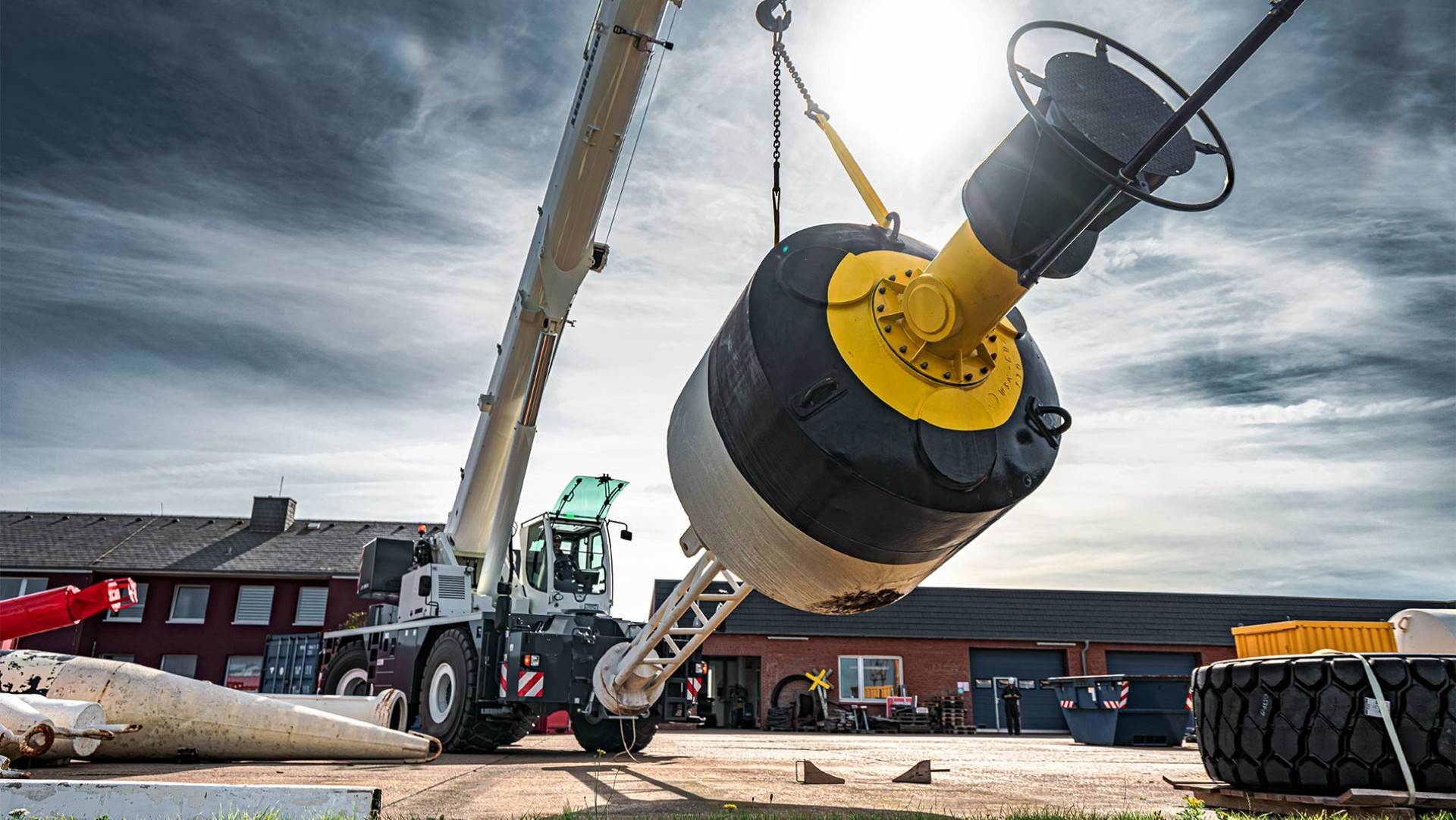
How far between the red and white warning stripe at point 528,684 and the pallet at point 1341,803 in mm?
7557

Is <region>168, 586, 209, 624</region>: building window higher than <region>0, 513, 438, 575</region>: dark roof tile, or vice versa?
<region>0, 513, 438, 575</region>: dark roof tile

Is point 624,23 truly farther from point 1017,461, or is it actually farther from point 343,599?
point 343,599

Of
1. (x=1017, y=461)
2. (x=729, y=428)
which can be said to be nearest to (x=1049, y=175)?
(x=1017, y=461)

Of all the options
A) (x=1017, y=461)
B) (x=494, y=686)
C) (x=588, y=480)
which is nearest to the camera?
(x=1017, y=461)

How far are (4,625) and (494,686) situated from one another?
300 inches

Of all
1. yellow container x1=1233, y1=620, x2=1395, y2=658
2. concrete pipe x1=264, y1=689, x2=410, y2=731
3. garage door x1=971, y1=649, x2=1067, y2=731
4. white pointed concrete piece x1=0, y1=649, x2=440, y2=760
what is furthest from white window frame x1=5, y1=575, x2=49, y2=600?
yellow container x1=1233, y1=620, x2=1395, y2=658

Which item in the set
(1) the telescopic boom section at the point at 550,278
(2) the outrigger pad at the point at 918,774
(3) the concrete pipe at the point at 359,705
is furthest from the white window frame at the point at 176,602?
(2) the outrigger pad at the point at 918,774

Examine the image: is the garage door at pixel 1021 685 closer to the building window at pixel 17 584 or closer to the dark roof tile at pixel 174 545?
the dark roof tile at pixel 174 545

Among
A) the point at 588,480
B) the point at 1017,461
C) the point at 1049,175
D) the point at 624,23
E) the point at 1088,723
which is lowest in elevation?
the point at 1088,723

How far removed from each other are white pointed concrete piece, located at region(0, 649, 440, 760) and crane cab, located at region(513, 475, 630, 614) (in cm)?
382

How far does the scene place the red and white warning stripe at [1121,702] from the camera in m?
18.6

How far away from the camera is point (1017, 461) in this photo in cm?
363

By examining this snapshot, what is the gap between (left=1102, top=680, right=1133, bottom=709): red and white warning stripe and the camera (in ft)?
60.9

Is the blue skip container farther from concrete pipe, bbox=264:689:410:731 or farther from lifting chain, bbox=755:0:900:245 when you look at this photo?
lifting chain, bbox=755:0:900:245
